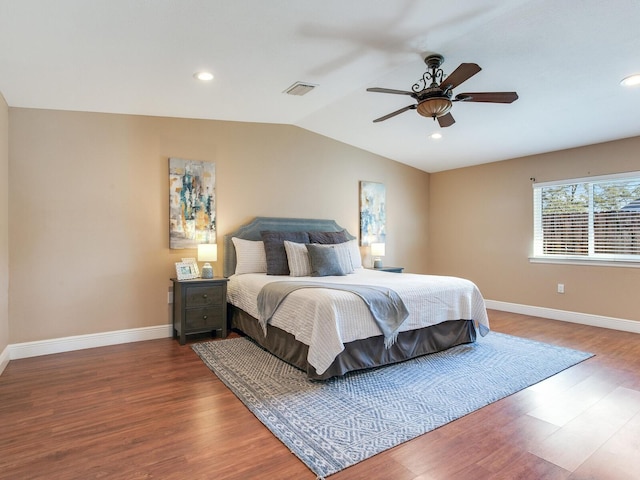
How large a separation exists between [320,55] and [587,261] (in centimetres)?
426

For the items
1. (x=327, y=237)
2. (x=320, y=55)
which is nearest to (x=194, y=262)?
(x=327, y=237)

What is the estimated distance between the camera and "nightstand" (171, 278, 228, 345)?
3.87 m

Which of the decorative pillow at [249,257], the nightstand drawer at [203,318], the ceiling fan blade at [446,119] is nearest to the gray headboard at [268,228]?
the decorative pillow at [249,257]

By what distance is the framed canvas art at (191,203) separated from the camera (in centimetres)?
422

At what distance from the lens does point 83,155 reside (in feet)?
12.4

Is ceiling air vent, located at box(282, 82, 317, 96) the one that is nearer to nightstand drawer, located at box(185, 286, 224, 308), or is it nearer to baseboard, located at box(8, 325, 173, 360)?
nightstand drawer, located at box(185, 286, 224, 308)

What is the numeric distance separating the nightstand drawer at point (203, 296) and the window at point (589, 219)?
4400 mm

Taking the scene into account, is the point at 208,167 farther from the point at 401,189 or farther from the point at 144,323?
the point at 401,189

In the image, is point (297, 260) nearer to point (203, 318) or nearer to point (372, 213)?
point (203, 318)

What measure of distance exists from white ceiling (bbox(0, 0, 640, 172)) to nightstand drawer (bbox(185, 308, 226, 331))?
2154 mm

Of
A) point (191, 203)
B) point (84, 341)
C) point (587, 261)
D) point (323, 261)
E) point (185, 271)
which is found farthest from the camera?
point (587, 261)

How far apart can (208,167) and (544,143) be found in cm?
427

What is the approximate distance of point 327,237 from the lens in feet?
16.2

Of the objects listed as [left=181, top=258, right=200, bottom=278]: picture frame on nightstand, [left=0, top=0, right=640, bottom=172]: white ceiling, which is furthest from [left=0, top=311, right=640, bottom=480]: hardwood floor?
[left=0, top=0, right=640, bottom=172]: white ceiling
